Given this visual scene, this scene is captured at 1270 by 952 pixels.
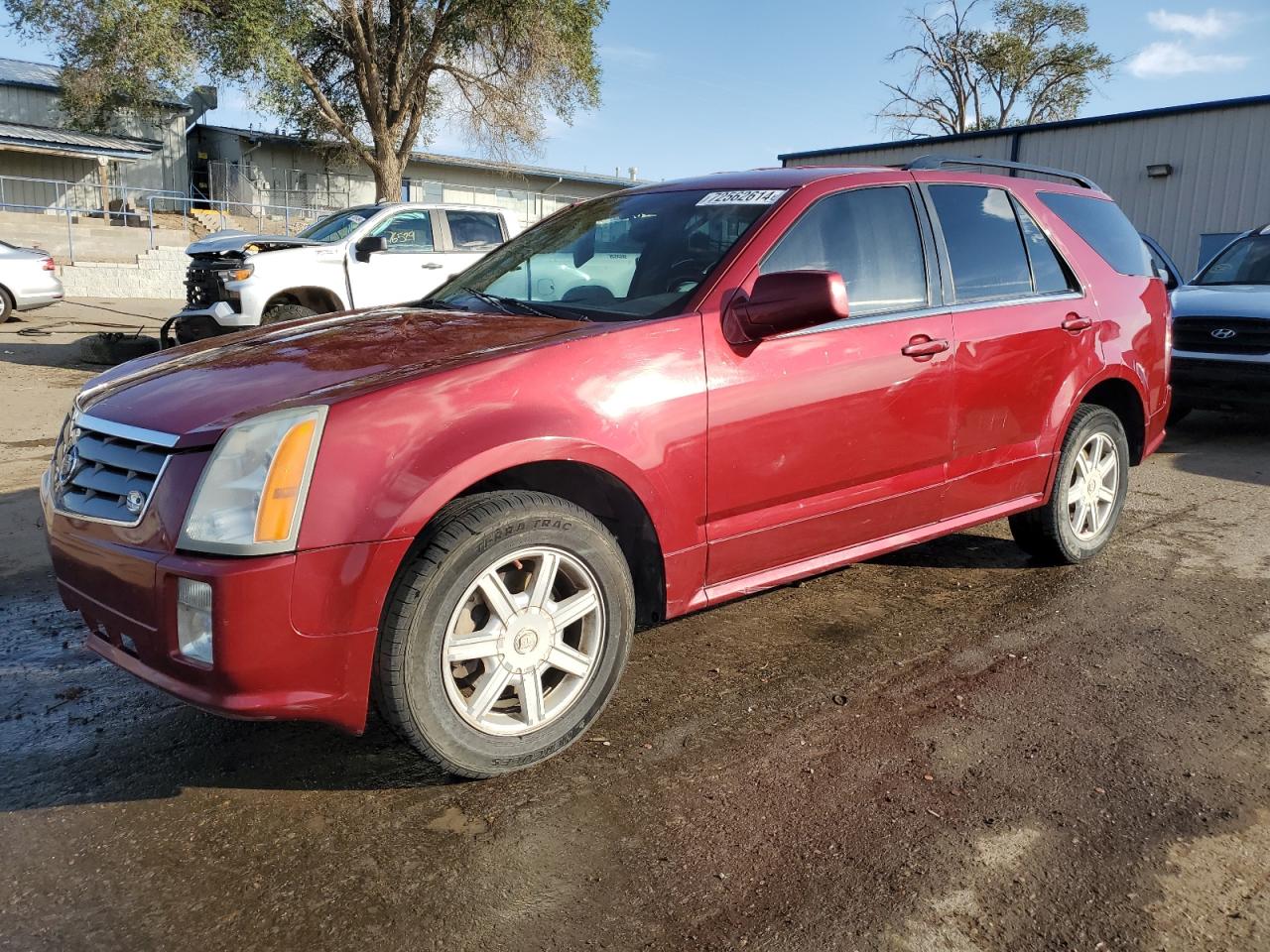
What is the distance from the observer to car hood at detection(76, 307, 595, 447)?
2650 mm

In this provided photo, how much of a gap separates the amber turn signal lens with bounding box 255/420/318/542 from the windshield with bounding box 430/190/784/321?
1.19 meters

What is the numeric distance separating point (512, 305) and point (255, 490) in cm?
151

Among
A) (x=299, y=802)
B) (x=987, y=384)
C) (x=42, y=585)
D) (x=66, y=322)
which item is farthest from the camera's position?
(x=66, y=322)

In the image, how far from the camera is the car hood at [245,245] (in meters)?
10.2

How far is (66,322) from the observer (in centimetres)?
1587

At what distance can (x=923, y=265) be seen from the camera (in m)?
3.90

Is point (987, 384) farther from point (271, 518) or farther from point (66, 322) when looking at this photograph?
point (66, 322)

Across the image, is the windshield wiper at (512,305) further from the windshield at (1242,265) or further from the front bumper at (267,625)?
the windshield at (1242,265)

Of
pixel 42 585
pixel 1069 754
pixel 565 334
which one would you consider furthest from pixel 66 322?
pixel 1069 754

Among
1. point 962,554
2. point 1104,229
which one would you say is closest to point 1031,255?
point 1104,229

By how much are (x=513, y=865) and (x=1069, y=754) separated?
1.70m

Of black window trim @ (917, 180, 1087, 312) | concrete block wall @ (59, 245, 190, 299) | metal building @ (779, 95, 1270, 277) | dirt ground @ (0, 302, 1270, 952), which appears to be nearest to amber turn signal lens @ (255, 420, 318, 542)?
dirt ground @ (0, 302, 1270, 952)

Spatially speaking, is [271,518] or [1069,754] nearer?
[271,518]

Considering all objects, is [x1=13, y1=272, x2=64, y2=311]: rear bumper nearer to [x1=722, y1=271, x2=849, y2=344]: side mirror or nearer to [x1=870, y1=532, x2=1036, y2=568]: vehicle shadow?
[x1=870, y1=532, x2=1036, y2=568]: vehicle shadow
